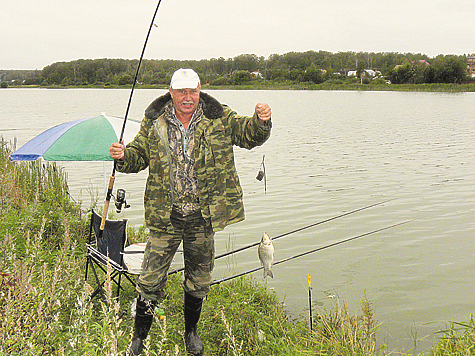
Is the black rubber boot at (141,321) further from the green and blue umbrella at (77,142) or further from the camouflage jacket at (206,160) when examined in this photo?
the green and blue umbrella at (77,142)

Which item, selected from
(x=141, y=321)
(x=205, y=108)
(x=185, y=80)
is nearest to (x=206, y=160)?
(x=205, y=108)

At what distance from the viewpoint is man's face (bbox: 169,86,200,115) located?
340cm

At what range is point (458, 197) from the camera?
10961mm

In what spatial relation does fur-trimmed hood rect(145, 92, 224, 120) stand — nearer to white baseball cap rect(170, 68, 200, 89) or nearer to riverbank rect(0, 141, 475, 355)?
white baseball cap rect(170, 68, 200, 89)

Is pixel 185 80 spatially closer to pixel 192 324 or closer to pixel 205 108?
pixel 205 108

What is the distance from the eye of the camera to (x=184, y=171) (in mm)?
3457

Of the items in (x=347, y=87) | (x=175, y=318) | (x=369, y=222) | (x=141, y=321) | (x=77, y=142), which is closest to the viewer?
(x=141, y=321)

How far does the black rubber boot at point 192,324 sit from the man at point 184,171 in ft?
0.88

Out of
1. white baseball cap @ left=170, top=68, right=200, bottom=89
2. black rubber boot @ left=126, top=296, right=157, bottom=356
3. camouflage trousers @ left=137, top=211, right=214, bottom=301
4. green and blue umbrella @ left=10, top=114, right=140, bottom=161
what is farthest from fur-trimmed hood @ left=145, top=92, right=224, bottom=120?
green and blue umbrella @ left=10, top=114, right=140, bottom=161

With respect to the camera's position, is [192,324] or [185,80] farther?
[192,324]

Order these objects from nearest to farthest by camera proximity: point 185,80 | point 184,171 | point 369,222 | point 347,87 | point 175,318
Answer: point 185,80 → point 184,171 → point 175,318 → point 369,222 → point 347,87

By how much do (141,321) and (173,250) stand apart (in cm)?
60

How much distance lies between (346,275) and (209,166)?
4.02m

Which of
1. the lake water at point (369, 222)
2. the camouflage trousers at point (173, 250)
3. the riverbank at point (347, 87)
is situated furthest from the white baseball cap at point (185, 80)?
the riverbank at point (347, 87)
